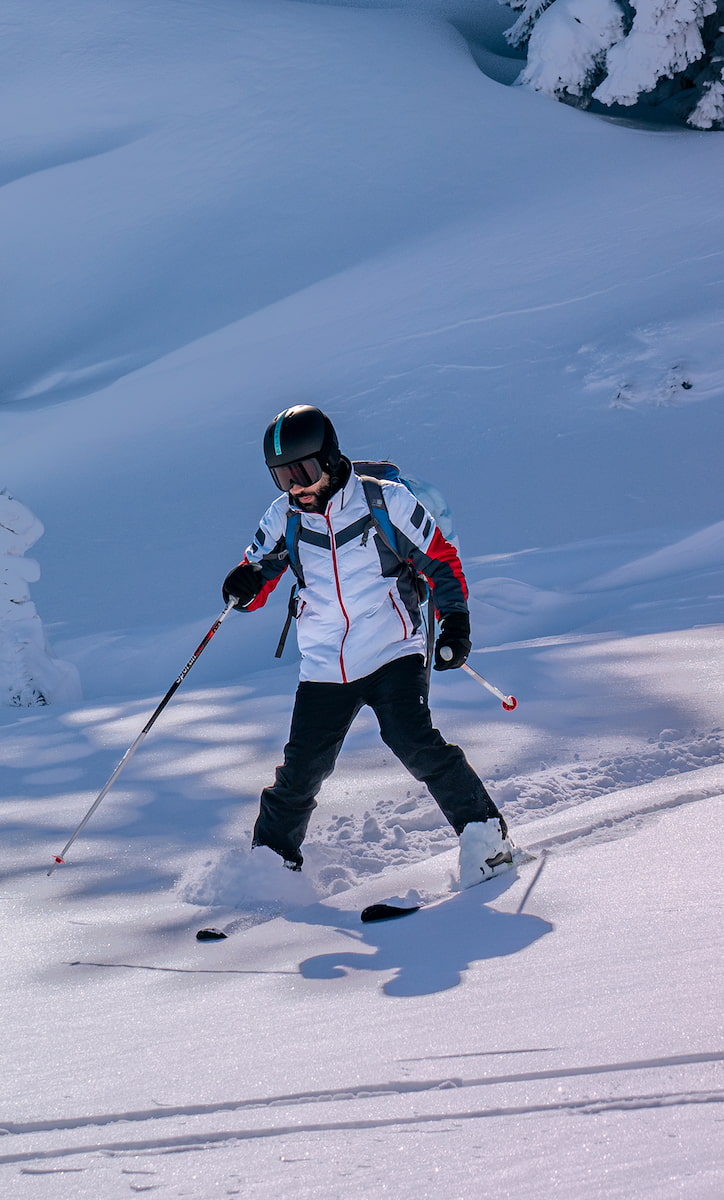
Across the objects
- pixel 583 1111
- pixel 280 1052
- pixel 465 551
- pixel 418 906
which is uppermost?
pixel 583 1111

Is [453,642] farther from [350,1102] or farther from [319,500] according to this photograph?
[350,1102]

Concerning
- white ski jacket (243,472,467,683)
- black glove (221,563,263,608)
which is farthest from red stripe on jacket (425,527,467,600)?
black glove (221,563,263,608)

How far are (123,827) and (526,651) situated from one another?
2.82m

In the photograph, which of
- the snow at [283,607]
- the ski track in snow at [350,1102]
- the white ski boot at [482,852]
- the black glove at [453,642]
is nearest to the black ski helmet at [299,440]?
the black glove at [453,642]

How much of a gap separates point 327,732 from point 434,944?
1.01 meters

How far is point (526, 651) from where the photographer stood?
646 centimetres

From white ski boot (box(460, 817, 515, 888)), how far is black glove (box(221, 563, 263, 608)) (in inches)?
44.8

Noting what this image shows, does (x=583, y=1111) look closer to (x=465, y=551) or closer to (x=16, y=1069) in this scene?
(x=16, y=1069)

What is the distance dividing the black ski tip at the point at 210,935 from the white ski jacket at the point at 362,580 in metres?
0.88

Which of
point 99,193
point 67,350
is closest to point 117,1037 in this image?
point 67,350

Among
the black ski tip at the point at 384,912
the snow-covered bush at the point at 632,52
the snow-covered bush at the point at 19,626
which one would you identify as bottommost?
the snow-covered bush at the point at 19,626

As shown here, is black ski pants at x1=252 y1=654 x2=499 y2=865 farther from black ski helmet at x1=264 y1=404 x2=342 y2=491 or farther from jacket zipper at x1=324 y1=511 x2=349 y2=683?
black ski helmet at x1=264 y1=404 x2=342 y2=491

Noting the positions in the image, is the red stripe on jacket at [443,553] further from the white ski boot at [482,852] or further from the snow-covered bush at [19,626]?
the snow-covered bush at [19,626]

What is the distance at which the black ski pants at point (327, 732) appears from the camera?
139 inches
